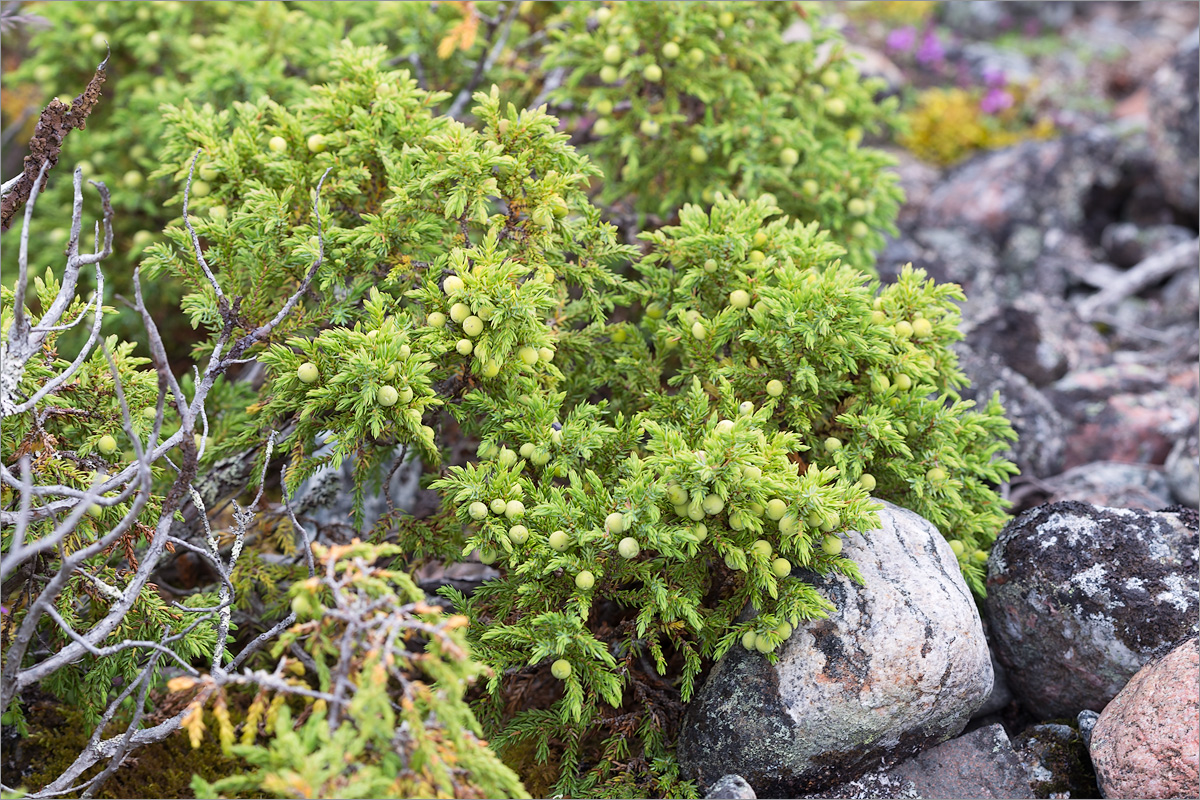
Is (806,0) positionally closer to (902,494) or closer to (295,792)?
(902,494)

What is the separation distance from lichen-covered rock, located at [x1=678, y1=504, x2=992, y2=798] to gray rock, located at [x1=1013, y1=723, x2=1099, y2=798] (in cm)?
34

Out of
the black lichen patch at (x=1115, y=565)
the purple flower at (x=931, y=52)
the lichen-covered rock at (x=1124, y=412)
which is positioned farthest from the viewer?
the purple flower at (x=931, y=52)

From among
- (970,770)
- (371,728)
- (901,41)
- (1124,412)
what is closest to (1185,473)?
(1124,412)

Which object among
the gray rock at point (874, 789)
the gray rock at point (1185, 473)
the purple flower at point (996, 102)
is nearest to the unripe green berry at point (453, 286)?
the gray rock at point (874, 789)

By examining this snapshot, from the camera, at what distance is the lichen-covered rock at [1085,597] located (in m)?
3.42

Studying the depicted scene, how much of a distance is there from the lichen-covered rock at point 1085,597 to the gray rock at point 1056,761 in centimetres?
18

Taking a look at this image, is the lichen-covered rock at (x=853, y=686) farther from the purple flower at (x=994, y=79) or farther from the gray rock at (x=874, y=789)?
the purple flower at (x=994, y=79)

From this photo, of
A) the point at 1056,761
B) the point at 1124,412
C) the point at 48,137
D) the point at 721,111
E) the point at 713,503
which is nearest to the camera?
the point at 713,503

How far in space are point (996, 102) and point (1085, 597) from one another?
6.55 metres

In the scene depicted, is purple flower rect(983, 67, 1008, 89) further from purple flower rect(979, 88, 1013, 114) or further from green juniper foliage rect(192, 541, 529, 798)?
green juniper foliage rect(192, 541, 529, 798)

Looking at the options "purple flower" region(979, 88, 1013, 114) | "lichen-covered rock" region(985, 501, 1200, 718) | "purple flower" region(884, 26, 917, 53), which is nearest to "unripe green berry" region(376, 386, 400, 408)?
"lichen-covered rock" region(985, 501, 1200, 718)

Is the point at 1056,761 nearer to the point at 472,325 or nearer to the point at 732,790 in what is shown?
the point at 732,790

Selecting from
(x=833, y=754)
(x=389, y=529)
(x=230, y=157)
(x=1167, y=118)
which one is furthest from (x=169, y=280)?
(x=1167, y=118)

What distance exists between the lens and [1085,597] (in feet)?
11.4
